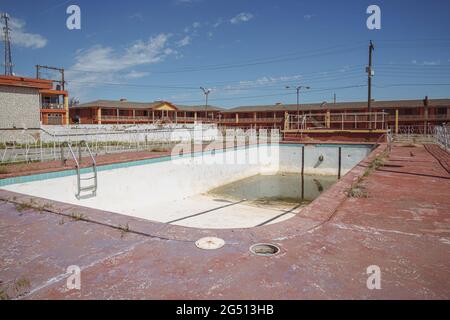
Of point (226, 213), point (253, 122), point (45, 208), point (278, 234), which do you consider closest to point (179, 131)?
point (226, 213)

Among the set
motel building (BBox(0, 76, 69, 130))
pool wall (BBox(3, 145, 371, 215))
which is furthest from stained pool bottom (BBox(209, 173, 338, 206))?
motel building (BBox(0, 76, 69, 130))

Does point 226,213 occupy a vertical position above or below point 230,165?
below

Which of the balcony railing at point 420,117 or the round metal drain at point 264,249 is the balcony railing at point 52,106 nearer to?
the round metal drain at point 264,249

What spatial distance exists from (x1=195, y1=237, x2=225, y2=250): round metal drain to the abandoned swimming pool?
5591 mm

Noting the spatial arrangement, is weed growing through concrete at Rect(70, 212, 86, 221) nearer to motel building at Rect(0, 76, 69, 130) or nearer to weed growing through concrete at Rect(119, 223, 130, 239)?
weed growing through concrete at Rect(119, 223, 130, 239)

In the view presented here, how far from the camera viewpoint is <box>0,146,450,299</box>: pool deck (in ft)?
8.52

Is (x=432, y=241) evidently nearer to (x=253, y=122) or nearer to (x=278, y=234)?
(x=278, y=234)

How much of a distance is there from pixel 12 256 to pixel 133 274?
1.54m

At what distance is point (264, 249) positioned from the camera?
3.45 metres

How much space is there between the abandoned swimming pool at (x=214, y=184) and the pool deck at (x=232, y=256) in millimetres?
4456

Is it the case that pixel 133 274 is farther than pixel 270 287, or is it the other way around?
pixel 133 274

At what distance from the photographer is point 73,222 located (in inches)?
177

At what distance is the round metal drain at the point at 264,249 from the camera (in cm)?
330
